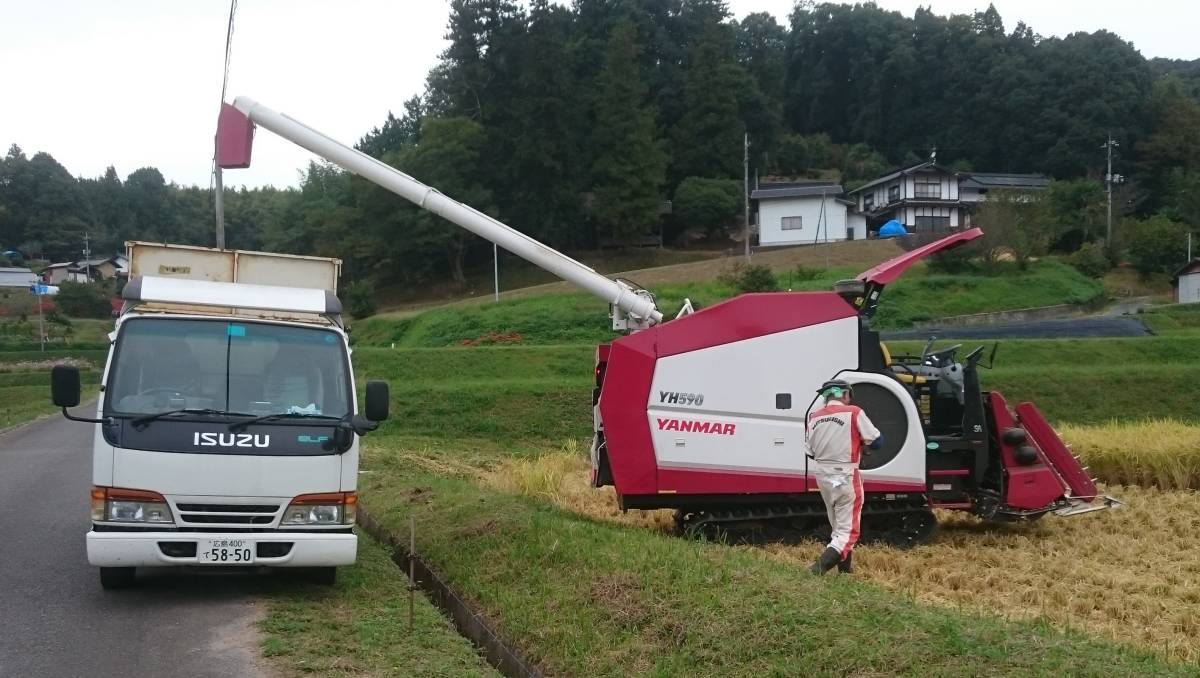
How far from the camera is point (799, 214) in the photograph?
61.7m

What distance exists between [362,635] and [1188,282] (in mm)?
49059

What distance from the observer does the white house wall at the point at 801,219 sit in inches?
2420

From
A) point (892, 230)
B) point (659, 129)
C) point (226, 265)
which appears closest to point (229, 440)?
point (226, 265)

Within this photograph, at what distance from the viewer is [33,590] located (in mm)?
7824

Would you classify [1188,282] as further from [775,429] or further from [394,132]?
[394,132]

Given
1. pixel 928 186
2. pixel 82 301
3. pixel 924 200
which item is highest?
pixel 928 186

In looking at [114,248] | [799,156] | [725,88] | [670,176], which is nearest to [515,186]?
[670,176]

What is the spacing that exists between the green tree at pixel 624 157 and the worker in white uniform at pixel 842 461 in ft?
179

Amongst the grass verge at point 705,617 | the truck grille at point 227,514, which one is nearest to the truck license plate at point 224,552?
the truck grille at point 227,514

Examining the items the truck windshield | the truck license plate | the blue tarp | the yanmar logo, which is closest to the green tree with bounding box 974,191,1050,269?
the blue tarp

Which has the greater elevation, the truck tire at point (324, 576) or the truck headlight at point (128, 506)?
the truck headlight at point (128, 506)

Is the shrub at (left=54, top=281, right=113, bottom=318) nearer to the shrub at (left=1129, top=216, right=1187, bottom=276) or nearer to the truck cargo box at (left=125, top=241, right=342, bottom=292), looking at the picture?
the truck cargo box at (left=125, top=241, right=342, bottom=292)

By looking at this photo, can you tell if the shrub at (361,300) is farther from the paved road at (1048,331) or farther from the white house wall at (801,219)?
the paved road at (1048,331)

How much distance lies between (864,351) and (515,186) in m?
54.0
